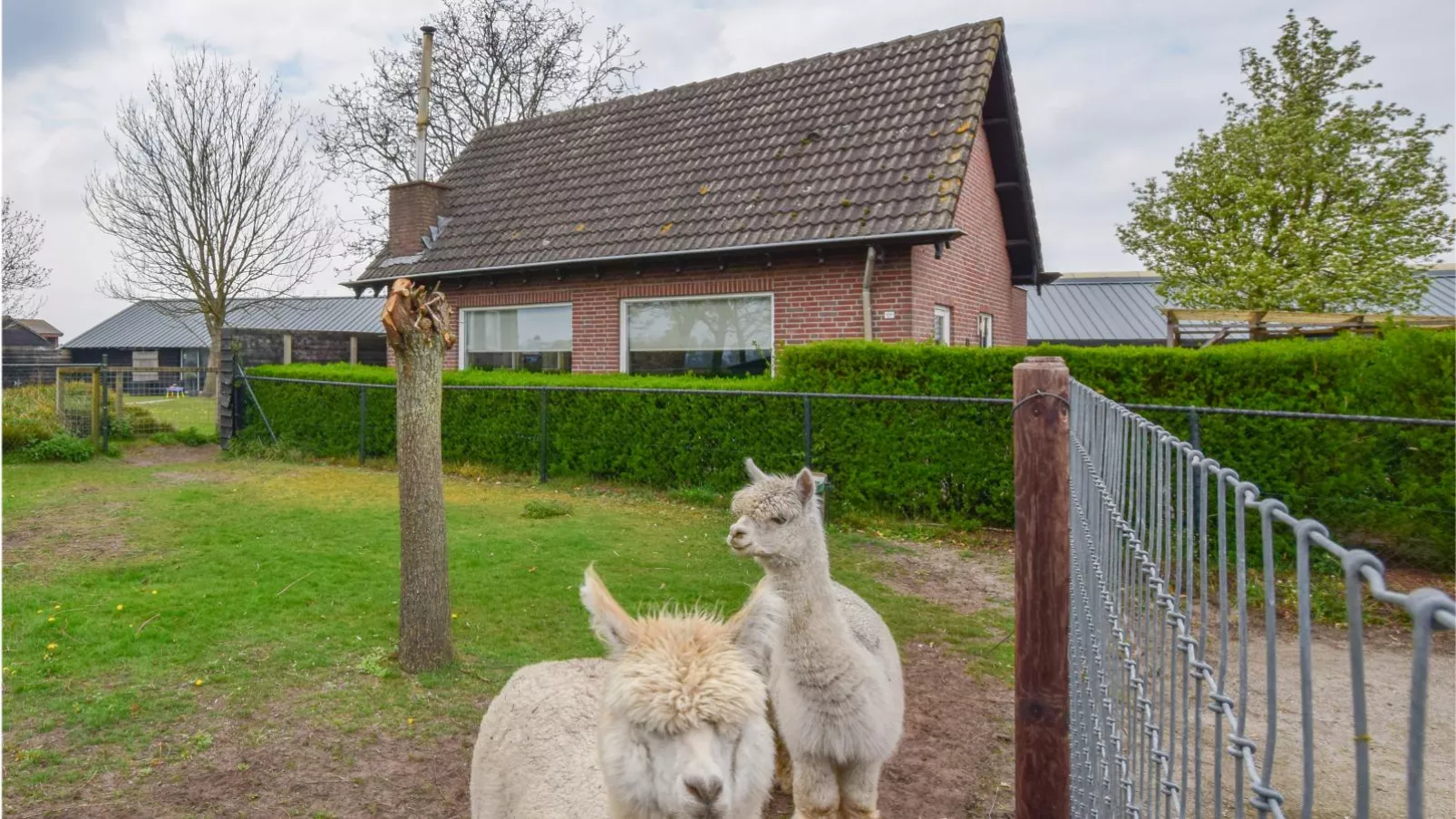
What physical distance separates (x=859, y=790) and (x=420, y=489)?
3.29m

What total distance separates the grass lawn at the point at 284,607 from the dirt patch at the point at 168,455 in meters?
3.70

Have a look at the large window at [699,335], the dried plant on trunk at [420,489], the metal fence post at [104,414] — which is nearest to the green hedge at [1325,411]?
the large window at [699,335]

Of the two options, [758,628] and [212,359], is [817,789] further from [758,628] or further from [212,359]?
[212,359]

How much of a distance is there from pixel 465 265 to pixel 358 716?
12.1m

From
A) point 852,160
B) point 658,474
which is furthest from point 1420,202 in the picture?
point 658,474

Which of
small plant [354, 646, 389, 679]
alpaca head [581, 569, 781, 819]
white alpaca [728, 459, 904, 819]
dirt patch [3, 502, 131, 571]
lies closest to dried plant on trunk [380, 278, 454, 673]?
small plant [354, 646, 389, 679]

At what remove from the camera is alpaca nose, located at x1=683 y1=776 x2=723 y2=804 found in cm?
202

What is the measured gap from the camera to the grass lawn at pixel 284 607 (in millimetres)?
4613

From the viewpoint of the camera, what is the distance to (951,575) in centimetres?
802

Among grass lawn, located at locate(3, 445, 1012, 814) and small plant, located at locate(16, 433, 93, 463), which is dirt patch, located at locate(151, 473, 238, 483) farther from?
small plant, located at locate(16, 433, 93, 463)

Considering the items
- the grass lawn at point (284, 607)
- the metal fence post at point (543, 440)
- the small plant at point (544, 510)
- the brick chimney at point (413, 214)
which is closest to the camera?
the grass lawn at point (284, 607)

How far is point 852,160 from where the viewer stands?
43.5 ft

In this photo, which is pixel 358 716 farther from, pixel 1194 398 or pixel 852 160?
pixel 852 160

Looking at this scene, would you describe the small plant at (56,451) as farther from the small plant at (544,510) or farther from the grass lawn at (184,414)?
the small plant at (544,510)
